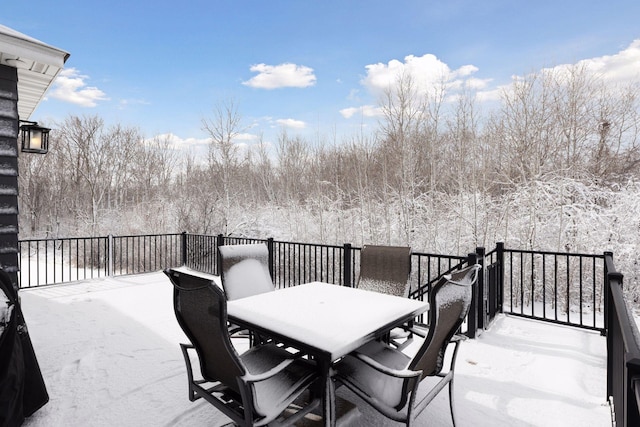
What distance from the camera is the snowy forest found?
643 cm

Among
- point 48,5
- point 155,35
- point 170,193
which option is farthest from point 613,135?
point 170,193

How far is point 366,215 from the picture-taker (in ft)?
29.7

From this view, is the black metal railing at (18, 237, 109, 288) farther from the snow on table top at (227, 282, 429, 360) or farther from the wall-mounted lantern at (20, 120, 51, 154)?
the snow on table top at (227, 282, 429, 360)

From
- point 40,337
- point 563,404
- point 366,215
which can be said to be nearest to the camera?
point 563,404

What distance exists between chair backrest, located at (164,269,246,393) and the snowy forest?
6237 mm

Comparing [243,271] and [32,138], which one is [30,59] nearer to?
[32,138]

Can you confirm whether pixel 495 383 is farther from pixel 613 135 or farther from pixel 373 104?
pixel 613 135

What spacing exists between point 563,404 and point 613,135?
738cm

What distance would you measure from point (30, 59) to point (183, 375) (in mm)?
3000

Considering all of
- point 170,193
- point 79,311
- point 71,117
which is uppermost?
point 71,117

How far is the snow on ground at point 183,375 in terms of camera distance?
6.93 ft

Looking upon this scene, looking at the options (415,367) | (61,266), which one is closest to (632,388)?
(415,367)

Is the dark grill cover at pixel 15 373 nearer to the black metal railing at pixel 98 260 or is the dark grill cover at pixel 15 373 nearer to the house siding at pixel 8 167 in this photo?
the house siding at pixel 8 167

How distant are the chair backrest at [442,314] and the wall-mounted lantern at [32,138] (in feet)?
16.1
